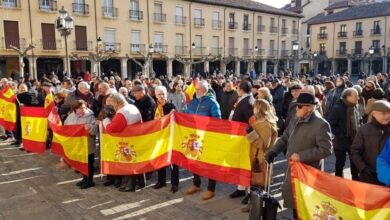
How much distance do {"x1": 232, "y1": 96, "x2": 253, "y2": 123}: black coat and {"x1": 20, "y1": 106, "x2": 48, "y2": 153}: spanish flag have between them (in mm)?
4244

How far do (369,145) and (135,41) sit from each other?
28854mm

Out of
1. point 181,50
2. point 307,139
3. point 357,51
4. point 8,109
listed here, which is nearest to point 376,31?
point 357,51

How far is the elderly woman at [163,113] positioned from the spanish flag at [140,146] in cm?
25

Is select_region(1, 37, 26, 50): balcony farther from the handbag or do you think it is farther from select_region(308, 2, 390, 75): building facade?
select_region(308, 2, 390, 75): building facade

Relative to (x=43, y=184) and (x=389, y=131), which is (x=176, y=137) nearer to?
(x=43, y=184)

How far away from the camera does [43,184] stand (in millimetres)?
6254

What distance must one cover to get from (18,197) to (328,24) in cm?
5238

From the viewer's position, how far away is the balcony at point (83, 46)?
27578mm

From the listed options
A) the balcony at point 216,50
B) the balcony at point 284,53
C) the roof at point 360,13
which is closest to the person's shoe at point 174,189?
the balcony at point 216,50

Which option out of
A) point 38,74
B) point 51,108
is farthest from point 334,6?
point 51,108

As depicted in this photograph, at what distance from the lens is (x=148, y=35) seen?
3170 cm

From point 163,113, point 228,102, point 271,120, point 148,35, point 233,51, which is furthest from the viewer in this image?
point 233,51

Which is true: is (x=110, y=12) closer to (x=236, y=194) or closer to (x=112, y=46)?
(x=112, y=46)

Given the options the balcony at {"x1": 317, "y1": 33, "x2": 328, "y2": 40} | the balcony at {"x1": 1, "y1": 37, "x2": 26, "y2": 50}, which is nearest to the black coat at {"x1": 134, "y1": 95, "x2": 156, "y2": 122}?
the balcony at {"x1": 1, "y1": 37, "x2": 26, "y2": 50}
